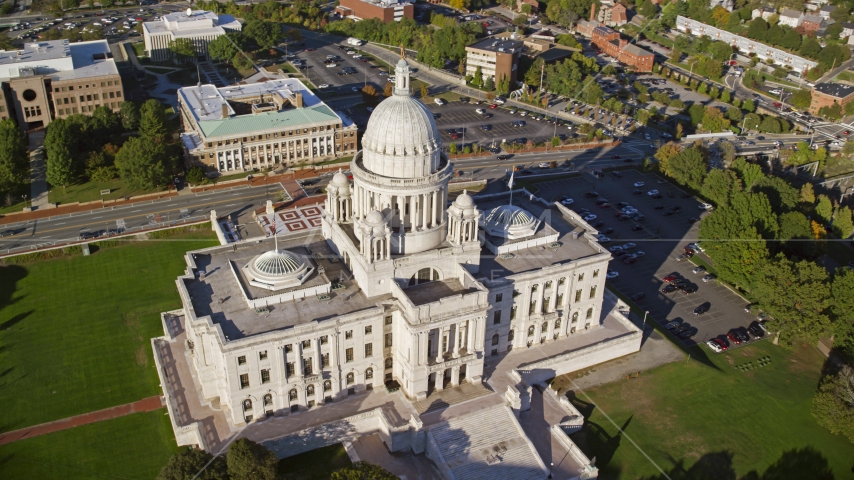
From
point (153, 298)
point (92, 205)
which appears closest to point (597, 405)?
point (153, 298)

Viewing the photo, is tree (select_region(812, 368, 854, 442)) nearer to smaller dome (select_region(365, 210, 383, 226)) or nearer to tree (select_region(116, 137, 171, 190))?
smaller dome (select_region(365, 210, 383, 226))

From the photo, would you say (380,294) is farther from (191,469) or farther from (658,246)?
(658,246)

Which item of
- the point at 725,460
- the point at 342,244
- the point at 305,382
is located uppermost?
the point at 342,244

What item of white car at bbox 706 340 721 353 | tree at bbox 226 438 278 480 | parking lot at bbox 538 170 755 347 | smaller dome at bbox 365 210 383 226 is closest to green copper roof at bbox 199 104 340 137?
parking lot at bbox 538 170 755 347

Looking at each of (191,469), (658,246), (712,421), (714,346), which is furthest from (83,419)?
(658,246)

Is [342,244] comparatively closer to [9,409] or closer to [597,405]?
[597,405]
